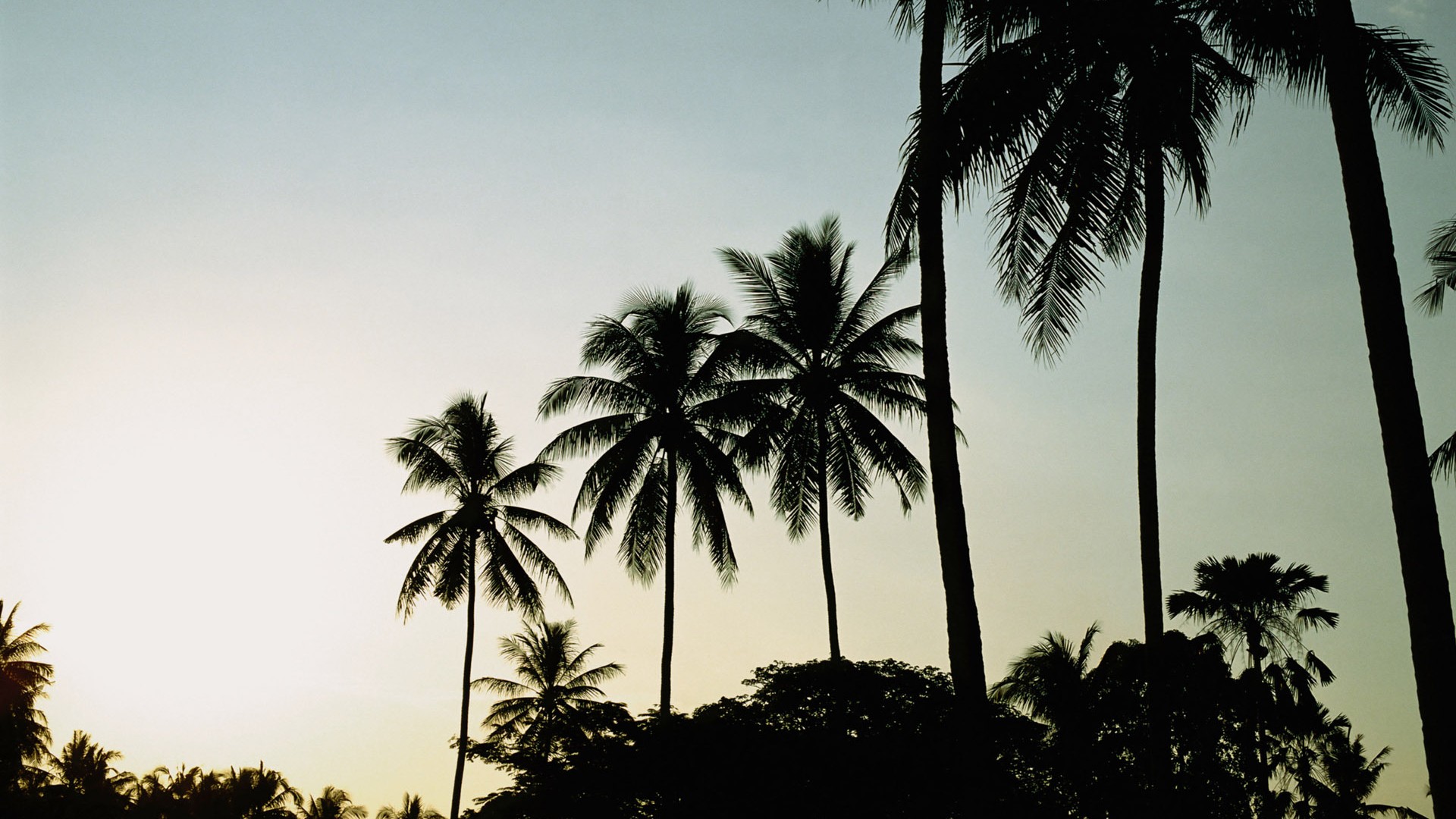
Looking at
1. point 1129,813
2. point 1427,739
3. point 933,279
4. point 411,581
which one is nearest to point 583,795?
point 1129,813

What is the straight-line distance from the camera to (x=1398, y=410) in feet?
26.9

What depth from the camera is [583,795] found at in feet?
41.3

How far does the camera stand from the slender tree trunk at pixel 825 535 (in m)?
25.8

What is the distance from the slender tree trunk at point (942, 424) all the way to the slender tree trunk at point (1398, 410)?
4301 millimetres

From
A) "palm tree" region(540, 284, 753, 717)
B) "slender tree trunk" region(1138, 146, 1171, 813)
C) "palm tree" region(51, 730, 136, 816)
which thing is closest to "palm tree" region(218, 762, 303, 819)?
"palm tree" region(51, 730, 136, 816)

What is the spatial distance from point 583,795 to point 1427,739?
28.2ft

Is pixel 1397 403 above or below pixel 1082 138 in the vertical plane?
below

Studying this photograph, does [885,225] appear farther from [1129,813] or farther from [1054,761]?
[1129,813]

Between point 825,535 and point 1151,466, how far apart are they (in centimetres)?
1303

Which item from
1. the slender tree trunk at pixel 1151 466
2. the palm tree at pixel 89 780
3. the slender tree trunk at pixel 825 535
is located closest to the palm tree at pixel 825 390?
the slender tree trunk at pixel 825 535

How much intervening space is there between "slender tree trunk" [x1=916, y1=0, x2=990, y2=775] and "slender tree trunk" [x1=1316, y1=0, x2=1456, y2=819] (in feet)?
14.1

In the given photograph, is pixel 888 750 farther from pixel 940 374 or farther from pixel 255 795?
pixel 255 795

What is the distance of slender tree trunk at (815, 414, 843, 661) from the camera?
25844 mm

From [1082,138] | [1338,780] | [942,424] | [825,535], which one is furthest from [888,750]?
[1338,780]
